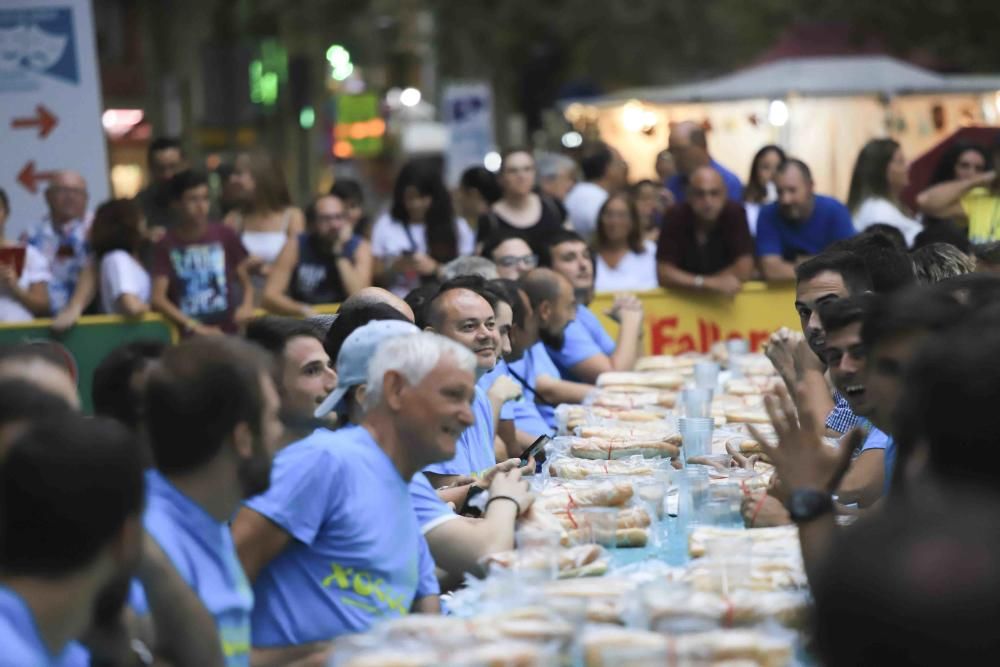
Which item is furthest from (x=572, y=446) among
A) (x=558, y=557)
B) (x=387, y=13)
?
(x=387, y=13)

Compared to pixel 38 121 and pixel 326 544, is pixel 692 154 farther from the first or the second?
pixel 326 544

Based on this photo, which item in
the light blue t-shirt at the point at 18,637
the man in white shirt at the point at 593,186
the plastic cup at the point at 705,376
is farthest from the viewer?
the man in white shirt at the point at 593,186

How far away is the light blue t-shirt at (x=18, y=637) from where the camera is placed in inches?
126

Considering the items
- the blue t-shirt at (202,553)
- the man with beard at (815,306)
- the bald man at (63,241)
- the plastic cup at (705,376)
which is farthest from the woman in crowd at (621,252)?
the blue t-shirt at (202,553)

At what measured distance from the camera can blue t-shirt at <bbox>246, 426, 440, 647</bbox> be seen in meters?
4.78

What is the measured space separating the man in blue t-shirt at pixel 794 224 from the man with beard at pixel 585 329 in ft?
6.59

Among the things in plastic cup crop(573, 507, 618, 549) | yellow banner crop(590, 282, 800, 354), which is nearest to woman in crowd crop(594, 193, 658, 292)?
yellow banner crop(590, 282, 800, 354)

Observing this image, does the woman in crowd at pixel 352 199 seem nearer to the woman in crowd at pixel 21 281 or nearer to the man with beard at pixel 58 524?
the woman in crowd at pixel 21 281

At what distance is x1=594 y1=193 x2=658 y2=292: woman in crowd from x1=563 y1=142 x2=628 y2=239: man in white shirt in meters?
1.50

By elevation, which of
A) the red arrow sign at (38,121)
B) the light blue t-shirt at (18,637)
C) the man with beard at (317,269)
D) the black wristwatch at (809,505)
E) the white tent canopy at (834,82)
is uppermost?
the white tent canopy at (834,82)

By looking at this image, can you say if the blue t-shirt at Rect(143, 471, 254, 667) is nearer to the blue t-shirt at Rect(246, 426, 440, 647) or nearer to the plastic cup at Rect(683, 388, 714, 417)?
the blue t-shirt at Rect(246, 426, 440, 647)

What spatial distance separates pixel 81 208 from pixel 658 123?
15.7 metres

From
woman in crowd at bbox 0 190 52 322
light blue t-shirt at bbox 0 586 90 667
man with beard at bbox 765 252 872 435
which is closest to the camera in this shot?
light blue t-shirt at bbox 0 586 90 667

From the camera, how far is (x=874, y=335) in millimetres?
4660
